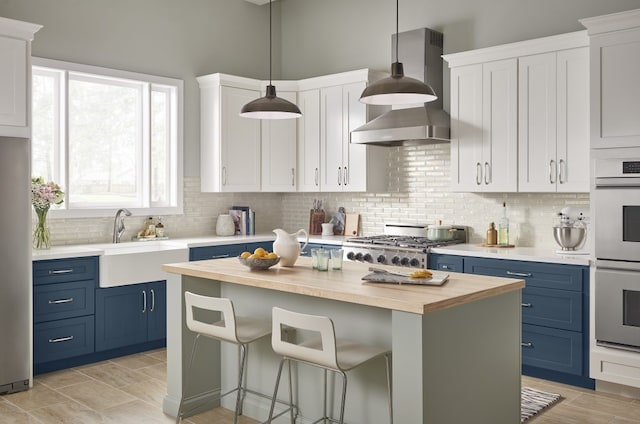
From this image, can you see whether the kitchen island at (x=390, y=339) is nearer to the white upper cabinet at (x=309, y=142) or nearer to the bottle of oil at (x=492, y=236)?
the bottle of oil at (x=492, y=236)

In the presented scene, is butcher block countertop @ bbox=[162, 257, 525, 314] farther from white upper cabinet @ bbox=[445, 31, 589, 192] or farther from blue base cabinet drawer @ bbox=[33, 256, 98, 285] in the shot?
white upper cabinet @ bbox=[445, 31, 589, 192]

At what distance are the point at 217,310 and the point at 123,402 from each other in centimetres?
133

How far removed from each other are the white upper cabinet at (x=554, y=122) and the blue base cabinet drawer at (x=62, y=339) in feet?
12.4

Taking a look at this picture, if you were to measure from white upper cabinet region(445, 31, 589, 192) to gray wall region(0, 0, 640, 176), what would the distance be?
1.52ft

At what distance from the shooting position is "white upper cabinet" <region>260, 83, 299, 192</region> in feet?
22.4

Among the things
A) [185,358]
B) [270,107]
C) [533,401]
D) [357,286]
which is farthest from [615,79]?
[185,358]

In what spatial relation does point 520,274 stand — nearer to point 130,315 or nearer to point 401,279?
point 401,279

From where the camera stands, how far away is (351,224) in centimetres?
684

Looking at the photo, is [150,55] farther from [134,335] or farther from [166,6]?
[134,335]

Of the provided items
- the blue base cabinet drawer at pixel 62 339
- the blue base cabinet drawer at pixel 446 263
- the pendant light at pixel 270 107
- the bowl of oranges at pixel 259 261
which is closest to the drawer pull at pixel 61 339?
the blue base cabinet drawer at pixel 62 339

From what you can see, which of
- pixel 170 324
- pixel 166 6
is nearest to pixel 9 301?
pixel 170 324

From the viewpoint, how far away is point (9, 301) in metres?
4.45

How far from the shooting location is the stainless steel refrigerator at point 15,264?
4410 mm

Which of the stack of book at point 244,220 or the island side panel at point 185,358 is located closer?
the island side panel at point 185,358
